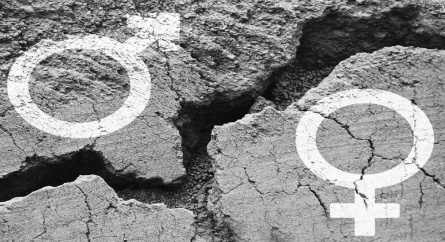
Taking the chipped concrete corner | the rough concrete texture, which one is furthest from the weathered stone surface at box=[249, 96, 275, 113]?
the rough concrete texture

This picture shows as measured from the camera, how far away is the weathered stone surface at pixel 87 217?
2277 millimetres

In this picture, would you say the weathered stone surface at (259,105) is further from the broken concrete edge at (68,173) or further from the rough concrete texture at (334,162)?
the broken concrete edge at (68,173)

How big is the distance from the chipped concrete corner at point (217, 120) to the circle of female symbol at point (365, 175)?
0.02m

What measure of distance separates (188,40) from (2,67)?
1.87ft

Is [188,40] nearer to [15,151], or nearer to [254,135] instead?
[254,135]

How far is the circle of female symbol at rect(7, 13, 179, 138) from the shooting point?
2.41 m

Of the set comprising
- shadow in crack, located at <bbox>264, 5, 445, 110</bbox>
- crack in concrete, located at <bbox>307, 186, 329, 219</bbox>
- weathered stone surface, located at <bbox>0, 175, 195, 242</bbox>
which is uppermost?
shadow in crack, located at <bbox>264, 5, 445, 110</bbox>

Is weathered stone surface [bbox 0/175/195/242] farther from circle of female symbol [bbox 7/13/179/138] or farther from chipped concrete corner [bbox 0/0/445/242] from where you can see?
circle of female symbol [bbox 7/13/179/138]

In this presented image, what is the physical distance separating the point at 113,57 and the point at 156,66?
5.3 inches

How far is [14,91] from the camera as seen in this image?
2443mm

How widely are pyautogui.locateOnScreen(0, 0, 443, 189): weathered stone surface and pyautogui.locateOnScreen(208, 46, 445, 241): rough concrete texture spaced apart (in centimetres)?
16

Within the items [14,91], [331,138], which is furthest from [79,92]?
[331,138]

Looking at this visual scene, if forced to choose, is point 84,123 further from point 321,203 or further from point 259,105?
point 321,203

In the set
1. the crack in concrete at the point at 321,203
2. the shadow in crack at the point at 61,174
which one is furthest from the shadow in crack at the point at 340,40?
the shadow in crack at the point at 61,174
